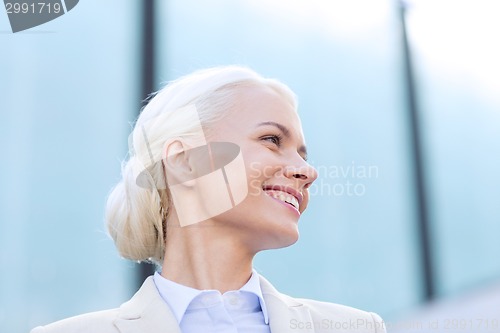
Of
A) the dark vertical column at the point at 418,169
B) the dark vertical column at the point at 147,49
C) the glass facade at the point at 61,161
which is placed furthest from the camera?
the dark vertical column at the point at 418,169

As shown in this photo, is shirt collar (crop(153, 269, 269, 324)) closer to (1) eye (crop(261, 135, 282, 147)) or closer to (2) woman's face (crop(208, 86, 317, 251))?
(2) woman's face (crop(208, 86, 317, 251))

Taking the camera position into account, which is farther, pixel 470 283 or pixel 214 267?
pixel 470 283

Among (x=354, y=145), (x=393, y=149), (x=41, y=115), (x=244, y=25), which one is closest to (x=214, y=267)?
(x=41, y=115)

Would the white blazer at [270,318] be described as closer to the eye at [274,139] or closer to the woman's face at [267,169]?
the woman's face at [267,169]

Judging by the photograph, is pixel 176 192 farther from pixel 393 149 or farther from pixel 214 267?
pixel 393 149

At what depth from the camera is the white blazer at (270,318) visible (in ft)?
3.60

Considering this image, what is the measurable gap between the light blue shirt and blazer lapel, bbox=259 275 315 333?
20 millimetres

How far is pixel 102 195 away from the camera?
2.19m

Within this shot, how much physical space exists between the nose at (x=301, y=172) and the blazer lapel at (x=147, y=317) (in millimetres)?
336

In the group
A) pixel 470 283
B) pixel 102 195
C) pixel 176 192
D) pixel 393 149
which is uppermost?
pixel 176 192

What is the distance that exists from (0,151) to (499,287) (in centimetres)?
214

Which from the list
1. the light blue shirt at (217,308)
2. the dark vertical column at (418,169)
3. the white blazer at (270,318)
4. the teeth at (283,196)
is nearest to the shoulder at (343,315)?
the white blazer at (270,318)

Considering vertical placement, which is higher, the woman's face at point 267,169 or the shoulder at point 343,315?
the woman's face at point 267,169

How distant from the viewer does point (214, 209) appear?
1170mm
